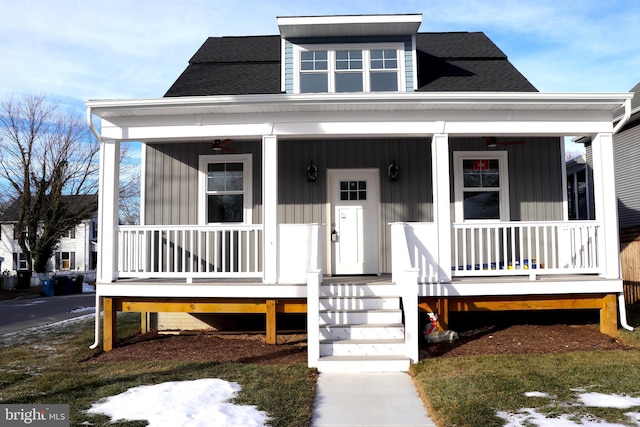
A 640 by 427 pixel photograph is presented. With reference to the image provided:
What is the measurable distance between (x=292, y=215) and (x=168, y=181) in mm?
2363

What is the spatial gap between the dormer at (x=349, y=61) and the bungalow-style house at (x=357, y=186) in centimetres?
3

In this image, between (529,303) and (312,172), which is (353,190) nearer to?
(312,172)

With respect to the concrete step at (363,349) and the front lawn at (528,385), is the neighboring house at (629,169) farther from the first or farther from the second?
the concrete step at (363,349)

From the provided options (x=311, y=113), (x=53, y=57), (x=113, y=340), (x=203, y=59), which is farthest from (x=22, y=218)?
(x=311, y=113)

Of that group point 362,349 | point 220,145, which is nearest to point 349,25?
point 220,145

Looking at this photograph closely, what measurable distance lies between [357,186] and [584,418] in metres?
5.71

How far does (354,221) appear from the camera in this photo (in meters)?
8.95

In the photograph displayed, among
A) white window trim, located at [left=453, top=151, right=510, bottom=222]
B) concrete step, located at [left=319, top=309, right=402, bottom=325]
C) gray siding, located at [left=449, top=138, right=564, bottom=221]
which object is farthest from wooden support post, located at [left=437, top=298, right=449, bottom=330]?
gray siding, located at [left=449, top=138, right=564, bottom=221]

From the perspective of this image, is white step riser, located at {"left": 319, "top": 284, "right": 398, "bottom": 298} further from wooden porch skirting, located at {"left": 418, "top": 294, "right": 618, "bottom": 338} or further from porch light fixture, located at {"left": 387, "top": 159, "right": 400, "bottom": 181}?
porch light fixture, located at {"left": 387, "top": 159, "right": 400, "bottom": 181}

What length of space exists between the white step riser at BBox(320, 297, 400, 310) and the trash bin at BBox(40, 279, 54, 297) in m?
20.0

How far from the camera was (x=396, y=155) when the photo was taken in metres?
9.01
